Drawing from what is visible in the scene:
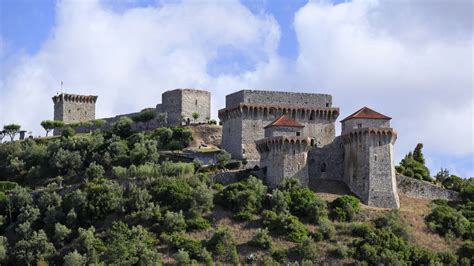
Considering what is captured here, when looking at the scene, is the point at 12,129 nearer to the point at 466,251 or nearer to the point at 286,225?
the point at 286,225

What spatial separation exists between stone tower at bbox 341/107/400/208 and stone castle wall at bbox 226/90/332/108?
31.8 feet

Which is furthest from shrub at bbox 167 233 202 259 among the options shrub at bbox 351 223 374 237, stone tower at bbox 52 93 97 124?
stone tower at bbox 52 93 97 124

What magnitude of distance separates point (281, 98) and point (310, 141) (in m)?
6.37

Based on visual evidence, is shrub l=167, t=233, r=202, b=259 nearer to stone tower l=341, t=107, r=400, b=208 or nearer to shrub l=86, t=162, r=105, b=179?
stone tower l=341, t=107, r=400, b=208

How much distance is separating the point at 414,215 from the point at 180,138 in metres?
23.7

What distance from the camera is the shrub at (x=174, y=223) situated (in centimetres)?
7838

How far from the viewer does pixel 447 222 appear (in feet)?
265

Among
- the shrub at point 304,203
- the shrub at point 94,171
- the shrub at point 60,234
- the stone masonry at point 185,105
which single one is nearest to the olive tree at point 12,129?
the stone masonry at point 185,105

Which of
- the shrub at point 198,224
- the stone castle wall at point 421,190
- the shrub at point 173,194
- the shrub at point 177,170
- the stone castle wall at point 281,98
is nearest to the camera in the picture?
the shrub at point 198,224

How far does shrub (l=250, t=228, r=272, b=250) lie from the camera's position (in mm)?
76812

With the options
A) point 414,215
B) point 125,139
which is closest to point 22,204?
point 125,139

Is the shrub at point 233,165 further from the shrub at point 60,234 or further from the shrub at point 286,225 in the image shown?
the shrub at point 60,234

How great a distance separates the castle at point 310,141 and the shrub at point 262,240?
22.4ft

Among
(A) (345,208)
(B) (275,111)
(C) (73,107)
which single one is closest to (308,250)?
(A) (345,208)
